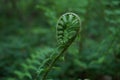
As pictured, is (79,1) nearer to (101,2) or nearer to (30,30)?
(101,2)

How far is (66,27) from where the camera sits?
1944 millimetres

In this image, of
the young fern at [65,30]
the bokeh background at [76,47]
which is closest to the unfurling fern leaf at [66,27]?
the young fern at [65,30]

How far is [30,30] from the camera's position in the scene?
13.5ft

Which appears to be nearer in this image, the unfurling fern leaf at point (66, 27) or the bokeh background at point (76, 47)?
the unfurling fern leaf at point (66, 27)

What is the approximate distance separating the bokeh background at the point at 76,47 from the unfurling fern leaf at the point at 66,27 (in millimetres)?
544

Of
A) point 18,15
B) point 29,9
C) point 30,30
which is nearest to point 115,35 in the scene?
point 30,30

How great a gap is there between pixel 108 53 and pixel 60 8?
783mm

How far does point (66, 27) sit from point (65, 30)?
19 mm

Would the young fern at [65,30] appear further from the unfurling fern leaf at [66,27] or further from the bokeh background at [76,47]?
the bokeh background at [76,47]

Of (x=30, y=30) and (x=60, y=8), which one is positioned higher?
(x=60, y=8)

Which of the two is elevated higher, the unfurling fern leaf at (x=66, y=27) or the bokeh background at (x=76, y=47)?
the unfurling fern leaf at (x=66, y=27)

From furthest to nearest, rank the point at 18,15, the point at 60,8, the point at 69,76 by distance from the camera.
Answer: the point at 18,15
the point at 60,8
the point at 69,76

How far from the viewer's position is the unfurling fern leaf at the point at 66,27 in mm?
1902

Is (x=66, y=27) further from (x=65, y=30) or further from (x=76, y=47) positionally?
(x=76, y=47)
